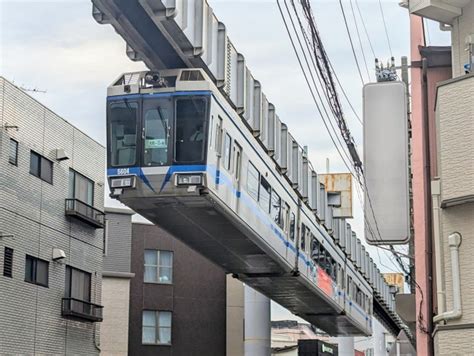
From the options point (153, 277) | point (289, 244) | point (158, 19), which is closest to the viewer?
point (158, 19)

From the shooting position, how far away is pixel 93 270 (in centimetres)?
3438

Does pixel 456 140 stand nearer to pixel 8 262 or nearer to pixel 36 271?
pixel 8 262

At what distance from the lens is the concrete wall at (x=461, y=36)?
61.2 ft

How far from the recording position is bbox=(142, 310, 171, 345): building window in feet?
144

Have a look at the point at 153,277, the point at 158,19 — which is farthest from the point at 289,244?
the point at 153,277

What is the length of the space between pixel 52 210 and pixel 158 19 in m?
16.8

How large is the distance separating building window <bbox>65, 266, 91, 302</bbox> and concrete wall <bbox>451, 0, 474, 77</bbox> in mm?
17873

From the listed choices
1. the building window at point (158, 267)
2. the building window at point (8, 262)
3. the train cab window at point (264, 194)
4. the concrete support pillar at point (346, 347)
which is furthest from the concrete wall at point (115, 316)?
the train cab window at point (264, 194)

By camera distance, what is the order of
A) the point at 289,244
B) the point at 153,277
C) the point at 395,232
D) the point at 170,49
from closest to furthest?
the point at 170,49
the point at 395,232
the point at 289,244
the point at 153,277

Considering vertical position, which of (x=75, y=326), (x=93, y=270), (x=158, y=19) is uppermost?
(x=158, y=19)

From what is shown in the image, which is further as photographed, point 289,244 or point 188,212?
point 289,244

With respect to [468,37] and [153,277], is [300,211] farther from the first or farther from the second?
[153,277]

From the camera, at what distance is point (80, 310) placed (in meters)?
32.5

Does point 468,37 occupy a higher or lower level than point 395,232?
higher
